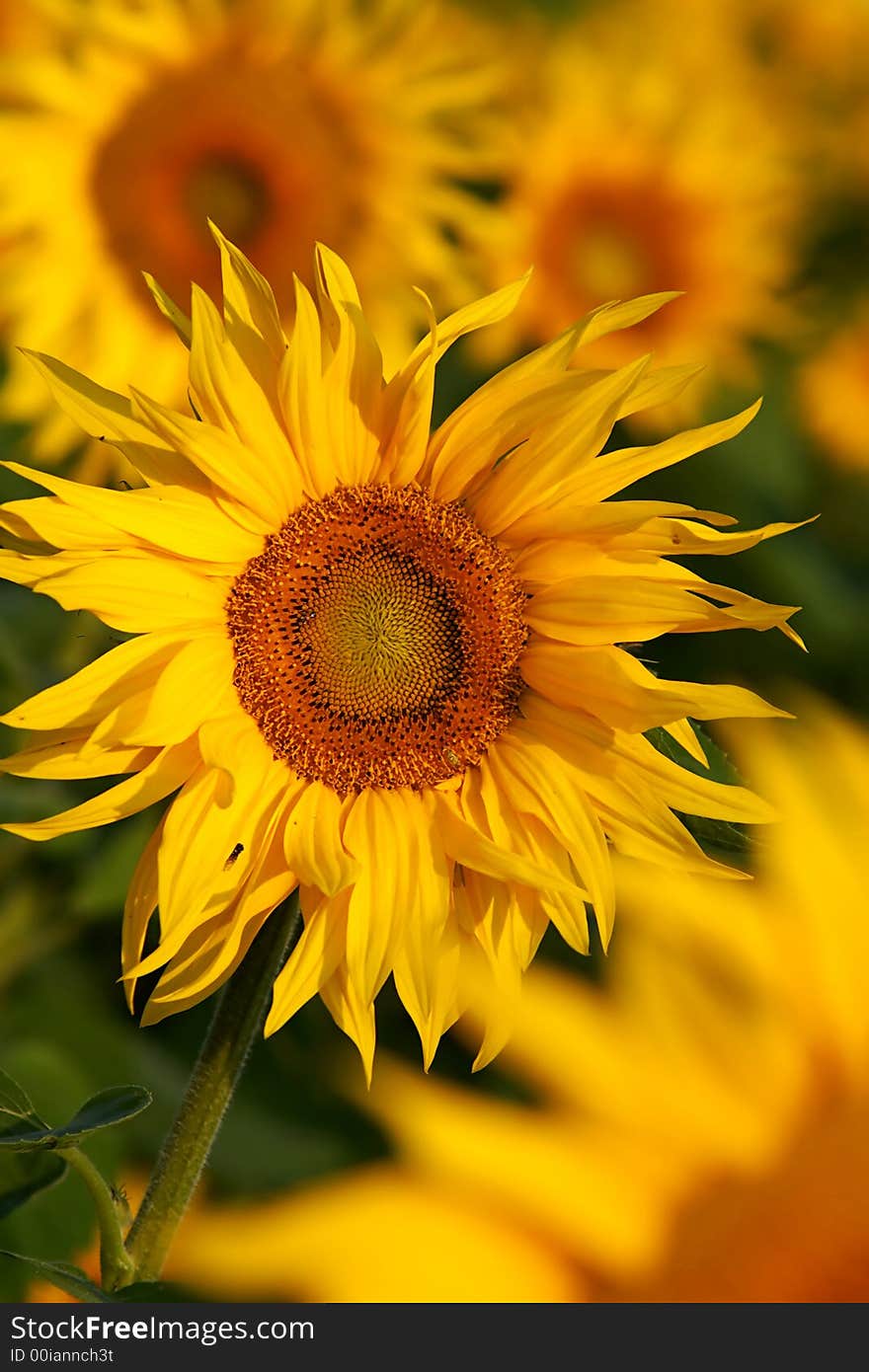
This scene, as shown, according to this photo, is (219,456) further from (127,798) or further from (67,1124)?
(67,1124)

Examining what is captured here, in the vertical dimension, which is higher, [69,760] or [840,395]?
[840,395]

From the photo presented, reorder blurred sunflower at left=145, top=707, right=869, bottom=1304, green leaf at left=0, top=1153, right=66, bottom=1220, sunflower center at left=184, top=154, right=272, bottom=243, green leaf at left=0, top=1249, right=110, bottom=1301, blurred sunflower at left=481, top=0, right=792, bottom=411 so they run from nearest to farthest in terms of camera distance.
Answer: blurred sunflower at left=145, top=707, right=869, bottom=1304, green leaf at left=0, top=1249, right=110, bottom=1301, green leaf at left=0, top=1153, right=66, bottom=1220, sunflower center at left=184, top=154, right=272, bottom=243, blurred sunflower at left=481, top=0, right=792, bottom=411

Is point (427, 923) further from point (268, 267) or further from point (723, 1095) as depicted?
point (268, 267)

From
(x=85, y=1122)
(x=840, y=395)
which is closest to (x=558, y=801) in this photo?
(x=85, y=1122)

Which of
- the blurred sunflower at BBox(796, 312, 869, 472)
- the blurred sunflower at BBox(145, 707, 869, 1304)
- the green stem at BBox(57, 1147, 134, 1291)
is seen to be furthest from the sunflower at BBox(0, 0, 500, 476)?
the blurred sunflower at BBox(145, 707, 869, 1304)

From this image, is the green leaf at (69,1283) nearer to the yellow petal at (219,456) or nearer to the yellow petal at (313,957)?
the yellow petal at (313,957)

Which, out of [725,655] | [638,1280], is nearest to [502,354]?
[725,655]

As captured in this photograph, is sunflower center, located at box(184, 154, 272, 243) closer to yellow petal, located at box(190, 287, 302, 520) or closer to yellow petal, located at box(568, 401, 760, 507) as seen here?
yellow petal, located at box(190, 287, 302, 520)
